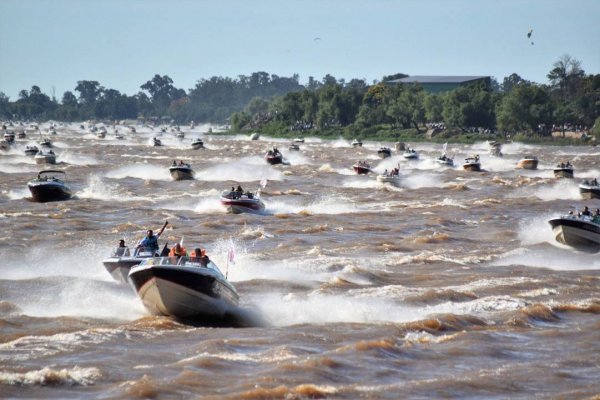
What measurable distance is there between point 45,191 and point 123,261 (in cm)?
2876

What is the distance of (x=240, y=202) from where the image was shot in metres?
50.2

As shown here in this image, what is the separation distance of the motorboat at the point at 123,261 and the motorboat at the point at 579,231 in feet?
60.3

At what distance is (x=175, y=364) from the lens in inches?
817

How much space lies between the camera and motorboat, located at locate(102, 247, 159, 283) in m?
28.7

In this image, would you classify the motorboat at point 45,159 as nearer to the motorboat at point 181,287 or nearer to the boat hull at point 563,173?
the boat hull at point 563,173

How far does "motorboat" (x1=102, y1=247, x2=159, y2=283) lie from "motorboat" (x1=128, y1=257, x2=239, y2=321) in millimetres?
3406

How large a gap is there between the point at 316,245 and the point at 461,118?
453 feet

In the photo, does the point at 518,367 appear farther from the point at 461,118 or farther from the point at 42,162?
the point at 461,118

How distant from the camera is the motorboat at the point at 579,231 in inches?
1507

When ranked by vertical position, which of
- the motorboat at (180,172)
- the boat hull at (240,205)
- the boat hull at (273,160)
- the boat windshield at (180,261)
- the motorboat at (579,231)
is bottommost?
the boat hull at (273,160)

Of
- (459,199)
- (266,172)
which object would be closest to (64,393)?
(459,199)

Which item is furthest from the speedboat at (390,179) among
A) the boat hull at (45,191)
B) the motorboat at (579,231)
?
the motorboat at (579,231)

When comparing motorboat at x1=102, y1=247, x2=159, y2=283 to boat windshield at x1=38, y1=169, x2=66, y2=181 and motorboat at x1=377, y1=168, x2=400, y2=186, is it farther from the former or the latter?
motorboat at x1=377, y1=168, x2=400, y2=186

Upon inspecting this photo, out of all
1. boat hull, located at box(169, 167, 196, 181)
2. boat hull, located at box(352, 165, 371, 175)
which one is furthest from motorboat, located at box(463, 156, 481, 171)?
boat hull, located at box(169, 167, 196, 181)
